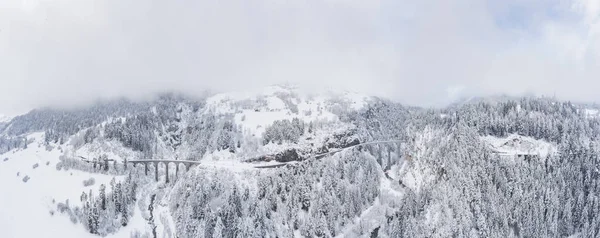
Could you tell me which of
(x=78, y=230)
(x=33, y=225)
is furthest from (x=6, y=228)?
(x=78, y=230)

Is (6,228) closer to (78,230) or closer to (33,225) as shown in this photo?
(33,225)

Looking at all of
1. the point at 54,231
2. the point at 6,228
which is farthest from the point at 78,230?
the point at 6,228

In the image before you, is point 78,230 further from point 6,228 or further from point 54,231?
point 6,228
